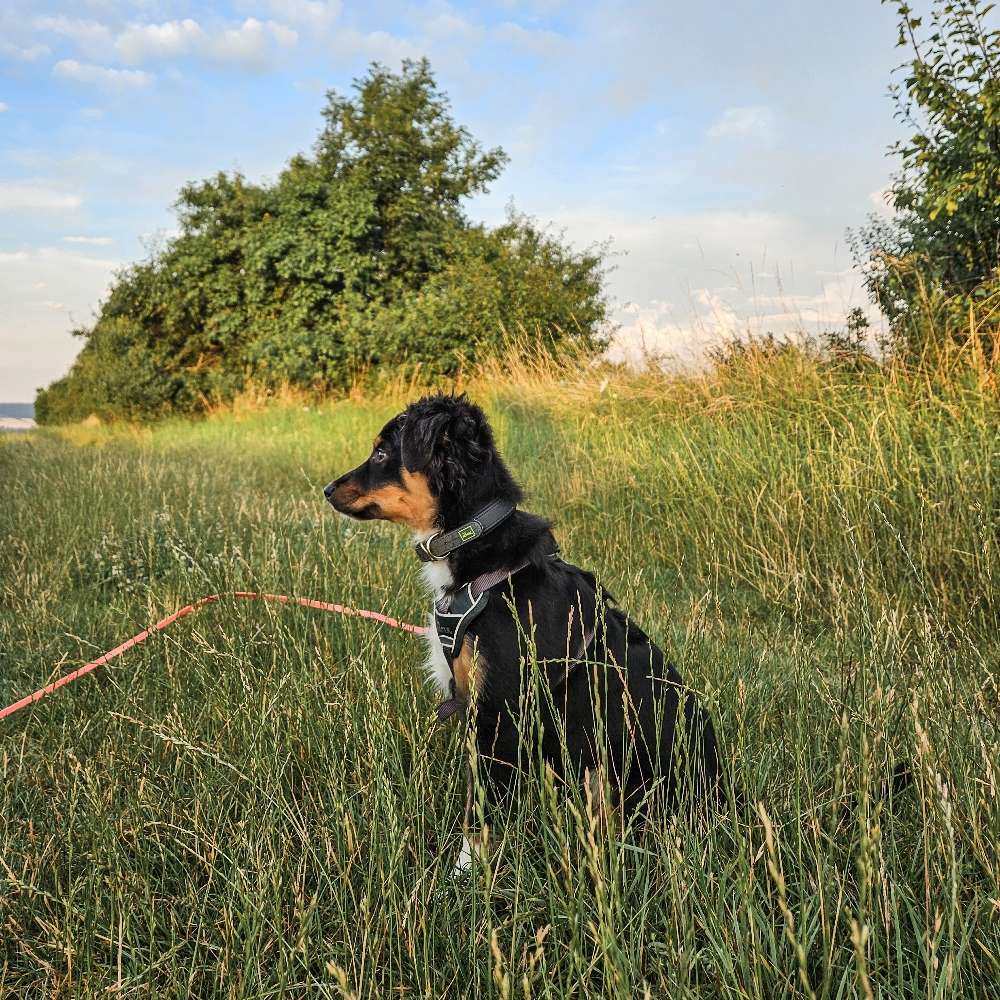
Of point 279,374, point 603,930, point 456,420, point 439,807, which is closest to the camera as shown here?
point 603,930

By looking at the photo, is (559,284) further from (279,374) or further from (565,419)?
(565,419)

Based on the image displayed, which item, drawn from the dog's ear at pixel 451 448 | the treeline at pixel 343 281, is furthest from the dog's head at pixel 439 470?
the treeline at pixel 343 281

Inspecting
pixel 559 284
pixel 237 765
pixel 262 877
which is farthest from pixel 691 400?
pixel 559 284

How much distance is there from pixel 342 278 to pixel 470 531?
18.2 m

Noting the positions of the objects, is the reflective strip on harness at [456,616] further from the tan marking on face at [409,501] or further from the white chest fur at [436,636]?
the tan marking on face at [409,501]

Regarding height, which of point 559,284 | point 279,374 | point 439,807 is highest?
point 559,284

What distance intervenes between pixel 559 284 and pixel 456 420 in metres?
16.0

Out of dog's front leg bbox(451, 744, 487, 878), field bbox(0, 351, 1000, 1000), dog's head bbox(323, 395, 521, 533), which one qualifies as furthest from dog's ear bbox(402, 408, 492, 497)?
dog's front leg bbox(451, 744, 487, 878)

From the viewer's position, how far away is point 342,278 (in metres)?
19.4

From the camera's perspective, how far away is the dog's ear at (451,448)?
2824 millimetres

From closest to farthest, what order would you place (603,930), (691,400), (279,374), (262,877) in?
1. (603,930)
2. (262,877)
3. (691,400)
4. (279,374)

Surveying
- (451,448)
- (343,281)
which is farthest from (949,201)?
(343,281)

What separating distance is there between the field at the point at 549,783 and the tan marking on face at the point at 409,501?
0.49m

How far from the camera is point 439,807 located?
89.7 inches
